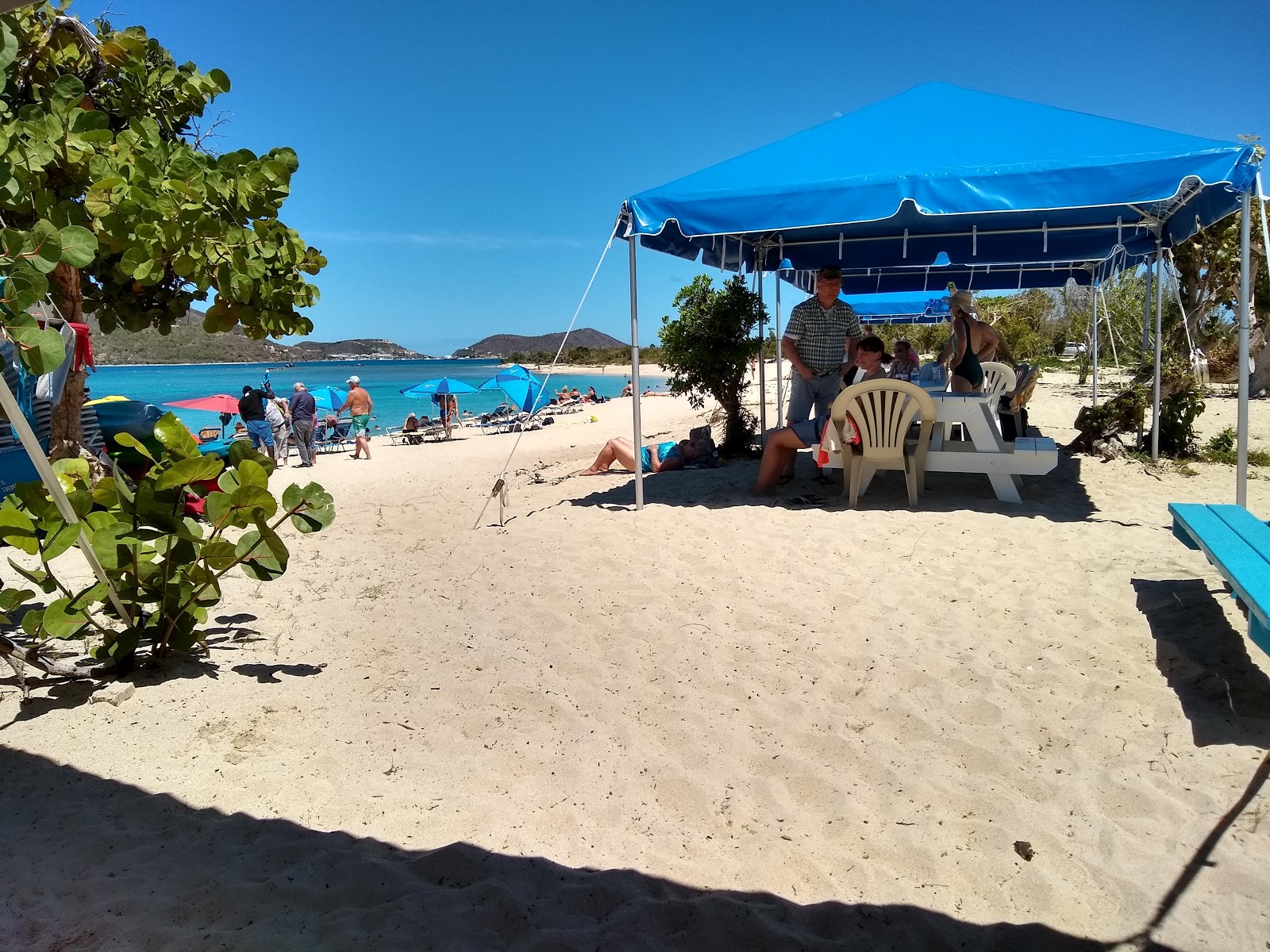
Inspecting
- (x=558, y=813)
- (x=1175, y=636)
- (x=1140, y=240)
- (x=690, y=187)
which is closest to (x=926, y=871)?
(x=558, y=813)

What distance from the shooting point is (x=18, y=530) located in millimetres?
2584

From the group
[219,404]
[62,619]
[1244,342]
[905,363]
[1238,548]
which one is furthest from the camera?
[219,404]

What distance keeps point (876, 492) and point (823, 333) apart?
4.42ft

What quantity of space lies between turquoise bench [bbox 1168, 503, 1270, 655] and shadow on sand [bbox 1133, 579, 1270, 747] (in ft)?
0.46

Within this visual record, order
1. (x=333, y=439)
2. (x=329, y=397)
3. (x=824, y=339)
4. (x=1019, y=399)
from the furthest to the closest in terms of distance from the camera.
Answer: (x=329, y=397) → (x=333, y=439) → (x=1019, y=399) → (x=824, y=339)

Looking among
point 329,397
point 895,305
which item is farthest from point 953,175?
point 329,397

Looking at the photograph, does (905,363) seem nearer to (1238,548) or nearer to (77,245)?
(1238,548)

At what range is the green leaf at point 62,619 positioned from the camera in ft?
8.99

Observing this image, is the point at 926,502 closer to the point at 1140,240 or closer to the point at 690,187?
the point at 690,187

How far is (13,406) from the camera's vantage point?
2.31 m

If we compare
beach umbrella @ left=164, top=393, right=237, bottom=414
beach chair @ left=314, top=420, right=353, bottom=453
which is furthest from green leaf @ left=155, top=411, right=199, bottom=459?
beach chair @ left=314, top=420, right=353, bottom=453

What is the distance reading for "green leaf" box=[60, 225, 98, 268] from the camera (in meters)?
2.21

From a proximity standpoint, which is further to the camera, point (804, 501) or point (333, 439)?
point (333, 439)

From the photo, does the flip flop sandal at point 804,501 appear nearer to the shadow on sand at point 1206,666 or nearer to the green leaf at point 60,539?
the shadow on sand at point 1206,666
